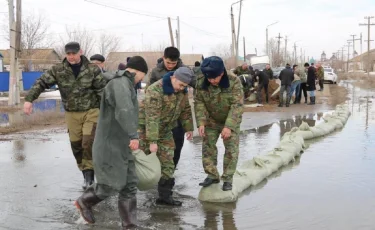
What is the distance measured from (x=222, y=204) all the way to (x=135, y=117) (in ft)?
5.15

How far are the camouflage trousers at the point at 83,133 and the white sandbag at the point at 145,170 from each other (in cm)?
120

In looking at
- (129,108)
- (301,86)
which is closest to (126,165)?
(129,108)

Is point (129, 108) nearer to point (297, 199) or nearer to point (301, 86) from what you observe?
point (297, 199)

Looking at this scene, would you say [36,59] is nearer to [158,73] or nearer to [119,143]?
[158,73]

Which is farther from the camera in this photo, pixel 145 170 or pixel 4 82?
pixel 4 82

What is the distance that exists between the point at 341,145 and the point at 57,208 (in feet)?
17.6

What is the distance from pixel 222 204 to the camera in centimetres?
507

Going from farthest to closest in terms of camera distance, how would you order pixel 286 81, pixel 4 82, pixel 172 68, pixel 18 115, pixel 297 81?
pixel 4 82 < pixel 297 81 < pixel 286 81 < pixel 18 115 < pixel 172 68

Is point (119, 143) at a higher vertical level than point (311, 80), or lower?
lower

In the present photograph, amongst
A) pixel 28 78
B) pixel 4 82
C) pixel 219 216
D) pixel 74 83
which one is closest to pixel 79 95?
pixel 74 83

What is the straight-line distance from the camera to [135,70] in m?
4.37

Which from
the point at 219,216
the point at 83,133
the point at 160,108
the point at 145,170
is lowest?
the point at 219,216

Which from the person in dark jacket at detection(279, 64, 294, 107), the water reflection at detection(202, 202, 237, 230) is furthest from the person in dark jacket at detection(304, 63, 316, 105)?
the water reflection at detection(202, 202, 237, 230)

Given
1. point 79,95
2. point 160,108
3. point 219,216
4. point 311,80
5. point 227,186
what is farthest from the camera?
point 311,80
